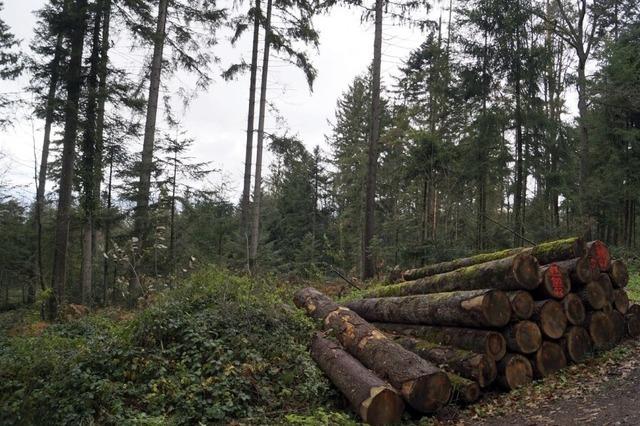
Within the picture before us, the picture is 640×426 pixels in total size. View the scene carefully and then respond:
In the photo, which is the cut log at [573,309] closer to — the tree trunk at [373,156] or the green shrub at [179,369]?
the green shrub at [179,369]

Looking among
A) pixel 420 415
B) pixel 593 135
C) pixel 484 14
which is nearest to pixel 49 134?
pixel 484 14

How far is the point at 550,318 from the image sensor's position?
22.3 feet

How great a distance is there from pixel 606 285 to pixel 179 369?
22.2 ft

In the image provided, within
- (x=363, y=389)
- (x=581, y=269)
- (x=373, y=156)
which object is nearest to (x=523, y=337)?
(x=581, y=269)

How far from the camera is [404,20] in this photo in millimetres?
16828

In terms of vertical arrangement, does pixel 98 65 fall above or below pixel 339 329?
above

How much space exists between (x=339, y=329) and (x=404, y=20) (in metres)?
13.2

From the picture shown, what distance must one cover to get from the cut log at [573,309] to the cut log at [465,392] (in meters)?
2.02

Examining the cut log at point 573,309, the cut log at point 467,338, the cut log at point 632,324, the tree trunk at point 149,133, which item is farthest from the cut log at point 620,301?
the tree trunk at point 149,133

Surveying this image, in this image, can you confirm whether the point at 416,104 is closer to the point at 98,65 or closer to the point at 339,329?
the point at 98,65

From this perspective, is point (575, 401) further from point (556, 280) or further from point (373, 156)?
point (373, 156)

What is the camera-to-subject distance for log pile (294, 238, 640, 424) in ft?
19.0

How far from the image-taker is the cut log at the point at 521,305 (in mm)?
6598

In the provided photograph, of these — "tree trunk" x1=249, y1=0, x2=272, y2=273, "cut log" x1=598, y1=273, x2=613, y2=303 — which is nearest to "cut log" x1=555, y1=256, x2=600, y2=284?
"cut log" x1=598, y1=273, x2=613, y2=303
